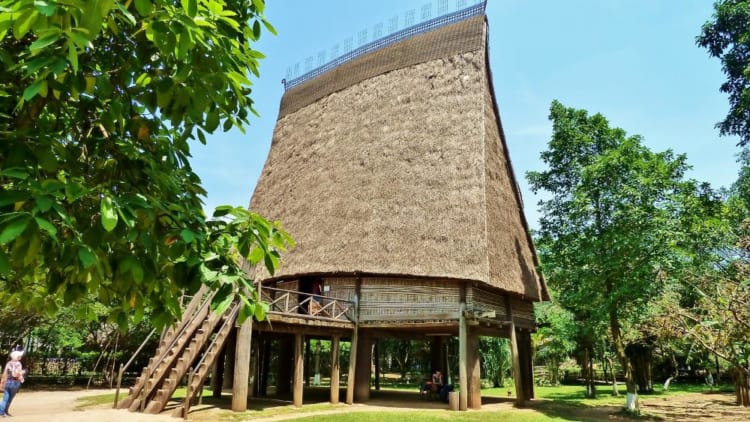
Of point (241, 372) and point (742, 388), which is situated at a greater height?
point (241, 372)

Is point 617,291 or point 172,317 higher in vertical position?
point 617,291

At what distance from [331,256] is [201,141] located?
517 inches

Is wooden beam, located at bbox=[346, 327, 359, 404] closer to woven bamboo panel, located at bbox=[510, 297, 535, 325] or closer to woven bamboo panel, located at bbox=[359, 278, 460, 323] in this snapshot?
woven bamboo panel, located at bbox=[359, 278, 460, 323]

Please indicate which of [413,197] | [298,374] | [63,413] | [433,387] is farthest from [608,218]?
[63,413]

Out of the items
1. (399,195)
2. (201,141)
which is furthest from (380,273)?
(201,141)

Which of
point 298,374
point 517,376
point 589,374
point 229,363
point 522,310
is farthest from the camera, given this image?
point 589,374

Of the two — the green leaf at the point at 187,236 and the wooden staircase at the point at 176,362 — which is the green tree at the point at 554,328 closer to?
the wooden staircase at the point at 176,362

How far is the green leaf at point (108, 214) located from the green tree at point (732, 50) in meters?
19.0

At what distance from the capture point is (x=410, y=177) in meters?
16.7

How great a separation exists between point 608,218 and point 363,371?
9087mm

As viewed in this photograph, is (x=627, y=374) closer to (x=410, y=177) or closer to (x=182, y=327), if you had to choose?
(x=410, y=177)

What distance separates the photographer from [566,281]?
1598cm

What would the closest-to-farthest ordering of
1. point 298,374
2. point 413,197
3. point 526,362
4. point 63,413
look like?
point 63,413 < point 298,374 < point 413,197 < point 526,362

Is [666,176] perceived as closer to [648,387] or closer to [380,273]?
[380,273]
